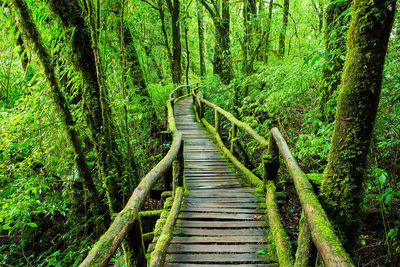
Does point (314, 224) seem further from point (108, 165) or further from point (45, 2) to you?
point (45, 2)

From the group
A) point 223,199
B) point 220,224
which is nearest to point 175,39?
point 223,199

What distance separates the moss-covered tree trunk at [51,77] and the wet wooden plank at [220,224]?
7.69ft

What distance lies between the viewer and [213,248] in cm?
301

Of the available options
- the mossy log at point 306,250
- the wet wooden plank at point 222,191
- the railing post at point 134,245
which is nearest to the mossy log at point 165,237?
the railing post at point 134,245

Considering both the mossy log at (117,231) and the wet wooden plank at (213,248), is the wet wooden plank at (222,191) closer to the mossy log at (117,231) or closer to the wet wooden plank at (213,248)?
the wet wooden plank at (213,248)

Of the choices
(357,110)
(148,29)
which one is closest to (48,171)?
(357,110)

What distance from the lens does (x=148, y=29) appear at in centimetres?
1477

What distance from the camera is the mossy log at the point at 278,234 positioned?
263 centimetres

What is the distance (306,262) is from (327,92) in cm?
390

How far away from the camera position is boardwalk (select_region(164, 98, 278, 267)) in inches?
112

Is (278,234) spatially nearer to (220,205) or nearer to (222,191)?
(220,205)

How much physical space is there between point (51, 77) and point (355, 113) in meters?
4.72

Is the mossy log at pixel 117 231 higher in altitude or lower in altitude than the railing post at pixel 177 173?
higher

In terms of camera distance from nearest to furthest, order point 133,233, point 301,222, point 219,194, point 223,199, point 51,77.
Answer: point 133,233, point 301,222, point 51,77, point 223,199, point 219,194
